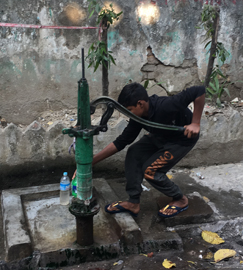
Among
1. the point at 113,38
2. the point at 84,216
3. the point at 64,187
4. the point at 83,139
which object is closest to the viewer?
the point at 83,139

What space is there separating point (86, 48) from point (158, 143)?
267 centimetres

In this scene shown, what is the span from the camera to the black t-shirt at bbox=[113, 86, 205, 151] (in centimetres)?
255

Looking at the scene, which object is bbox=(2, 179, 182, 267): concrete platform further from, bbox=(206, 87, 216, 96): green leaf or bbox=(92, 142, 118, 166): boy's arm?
bbox=(206, 87, 216, 96): green leaf

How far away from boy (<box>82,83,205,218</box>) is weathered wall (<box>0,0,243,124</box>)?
2.47 meters

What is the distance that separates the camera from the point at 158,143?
2.83 meters

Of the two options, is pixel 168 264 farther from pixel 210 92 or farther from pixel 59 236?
pixel 210 92

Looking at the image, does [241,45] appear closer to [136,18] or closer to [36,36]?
[136,18]

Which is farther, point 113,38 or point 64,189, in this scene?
point 113,38

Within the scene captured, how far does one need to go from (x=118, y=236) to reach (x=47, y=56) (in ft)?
10.6

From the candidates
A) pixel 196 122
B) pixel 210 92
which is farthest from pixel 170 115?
pixel 210 92

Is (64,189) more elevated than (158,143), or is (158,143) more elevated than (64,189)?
(158,143)

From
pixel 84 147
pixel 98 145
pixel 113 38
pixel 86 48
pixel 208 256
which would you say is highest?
pixel 113 38

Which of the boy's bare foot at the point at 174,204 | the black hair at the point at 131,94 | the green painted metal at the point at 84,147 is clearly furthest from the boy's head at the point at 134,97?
the boy's bare foot at the point at 174,204

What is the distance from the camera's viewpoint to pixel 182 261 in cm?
239
